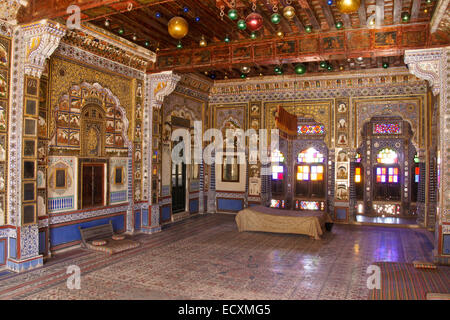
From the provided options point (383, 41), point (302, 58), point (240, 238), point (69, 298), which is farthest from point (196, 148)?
point (69, 298)

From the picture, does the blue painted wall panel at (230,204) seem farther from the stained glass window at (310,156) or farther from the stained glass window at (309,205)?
the stained glass window at (310,156)

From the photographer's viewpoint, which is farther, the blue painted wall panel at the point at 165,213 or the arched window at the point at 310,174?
the arched window at the point at 310,174

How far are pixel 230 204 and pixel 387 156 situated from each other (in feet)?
19.9

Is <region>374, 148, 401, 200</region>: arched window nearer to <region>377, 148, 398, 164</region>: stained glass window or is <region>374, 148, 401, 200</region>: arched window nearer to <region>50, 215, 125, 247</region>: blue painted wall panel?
<region>377, 148, 398, 164</region>: stained glass window

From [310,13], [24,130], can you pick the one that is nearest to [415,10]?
[310,13]

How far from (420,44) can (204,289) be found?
594 centimetres

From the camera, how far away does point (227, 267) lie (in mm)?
6383

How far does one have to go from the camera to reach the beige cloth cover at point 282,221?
8914mm

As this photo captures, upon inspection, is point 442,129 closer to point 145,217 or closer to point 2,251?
point 145,217

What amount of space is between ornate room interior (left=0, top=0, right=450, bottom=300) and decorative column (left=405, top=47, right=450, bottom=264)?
0.03 m
